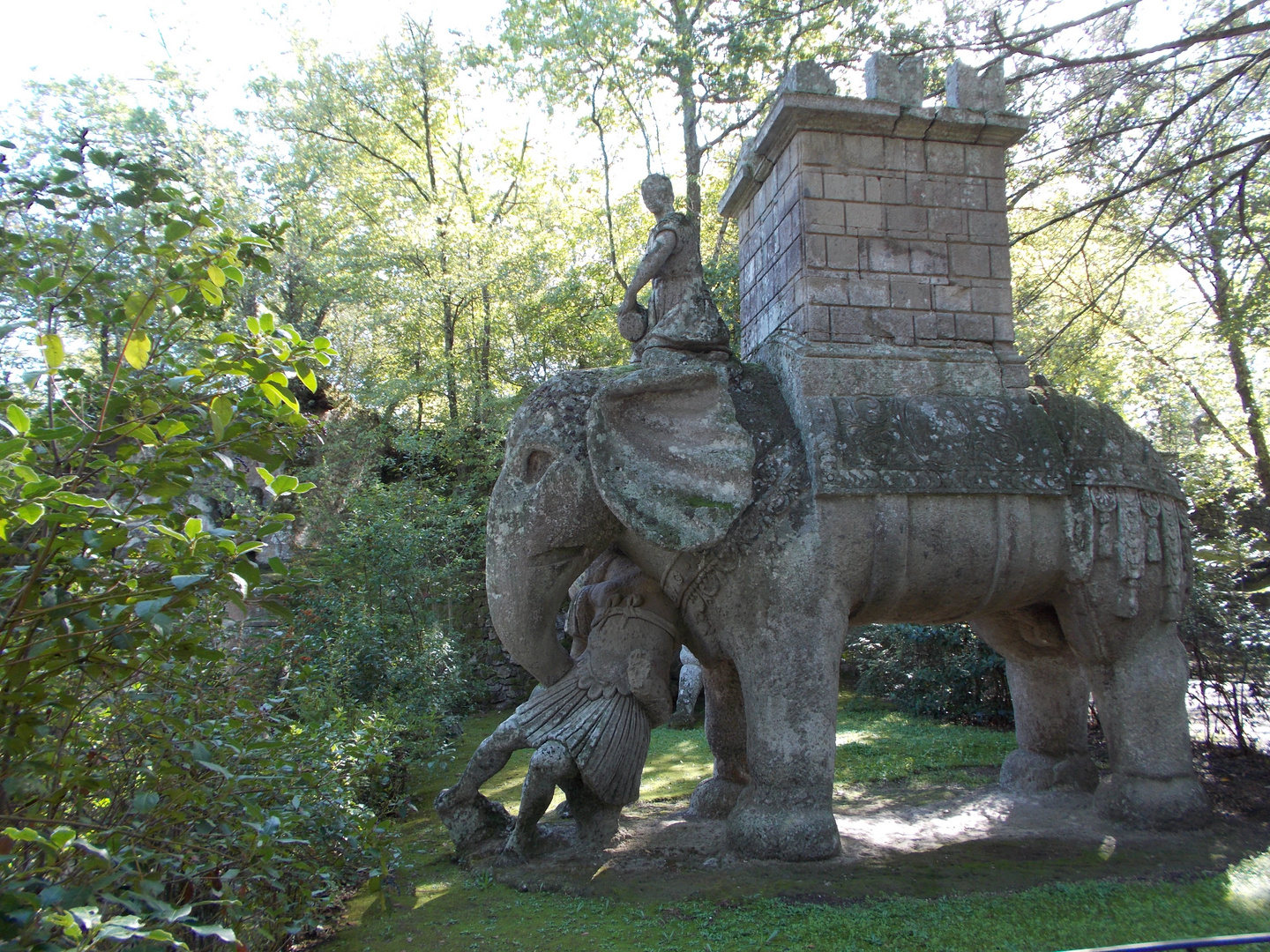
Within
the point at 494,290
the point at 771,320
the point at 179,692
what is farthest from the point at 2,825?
the point at 494,290

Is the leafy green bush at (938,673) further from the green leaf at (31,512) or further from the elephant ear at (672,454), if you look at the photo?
the green leaf at (31,512)

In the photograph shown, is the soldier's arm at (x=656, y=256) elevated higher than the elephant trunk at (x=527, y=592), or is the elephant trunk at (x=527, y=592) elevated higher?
the soldier's arm at (x=656, y=256)

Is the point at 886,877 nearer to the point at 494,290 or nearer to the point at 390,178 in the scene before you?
the point at 494,290

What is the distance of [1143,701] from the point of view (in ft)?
Result: 13.6

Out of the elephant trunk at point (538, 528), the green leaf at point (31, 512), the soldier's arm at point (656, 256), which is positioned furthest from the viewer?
the soldier's arm at point (656, 256)

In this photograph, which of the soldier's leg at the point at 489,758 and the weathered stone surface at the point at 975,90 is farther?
the weathered stone surface at the point at 975,90

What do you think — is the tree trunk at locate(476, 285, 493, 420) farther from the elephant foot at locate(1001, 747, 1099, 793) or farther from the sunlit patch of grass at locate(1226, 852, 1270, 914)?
the sunlit patch of grass at locate(1226, 852, 1270, 914)

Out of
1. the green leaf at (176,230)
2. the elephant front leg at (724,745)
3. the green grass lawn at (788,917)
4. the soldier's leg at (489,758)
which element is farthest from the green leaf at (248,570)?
the elephant front leg at (724,745)

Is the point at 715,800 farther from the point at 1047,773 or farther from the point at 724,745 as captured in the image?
the point at 1047,773

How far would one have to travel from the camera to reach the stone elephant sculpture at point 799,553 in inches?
149

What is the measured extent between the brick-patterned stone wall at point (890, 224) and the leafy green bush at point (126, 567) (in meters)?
2.78

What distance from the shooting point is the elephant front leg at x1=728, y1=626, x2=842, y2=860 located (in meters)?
3.71

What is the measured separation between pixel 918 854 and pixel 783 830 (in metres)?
0.79

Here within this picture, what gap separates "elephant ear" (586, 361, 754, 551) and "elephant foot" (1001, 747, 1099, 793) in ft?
8.78
